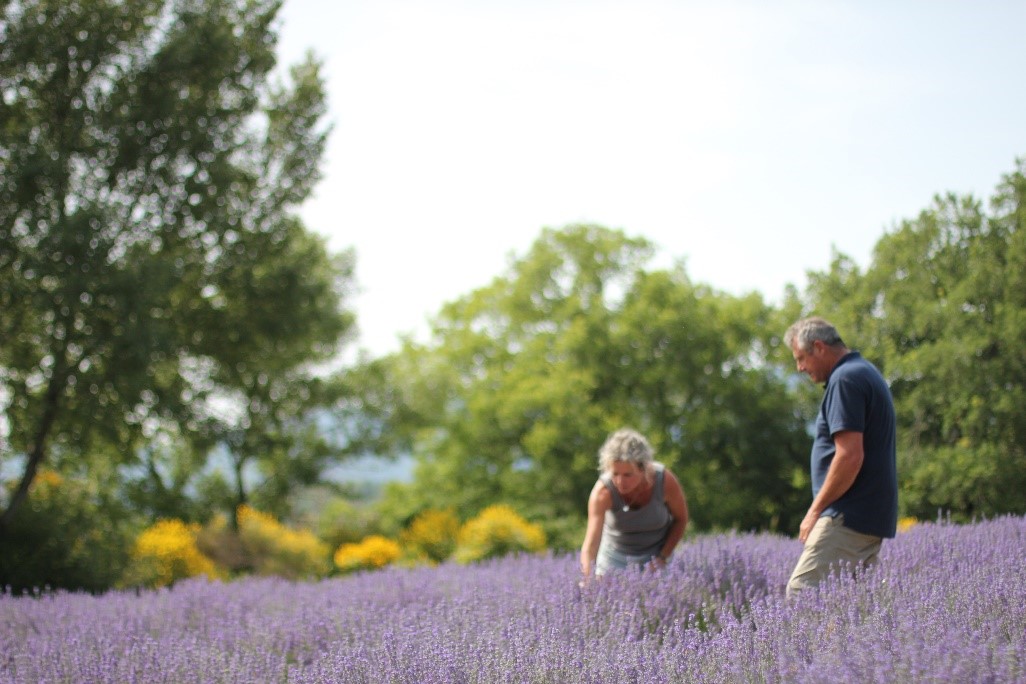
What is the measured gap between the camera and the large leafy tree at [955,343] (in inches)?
347

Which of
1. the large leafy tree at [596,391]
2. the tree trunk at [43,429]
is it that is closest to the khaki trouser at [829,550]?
the large leafy tree at [596,391]

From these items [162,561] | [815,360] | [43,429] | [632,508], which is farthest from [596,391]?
[815,360]

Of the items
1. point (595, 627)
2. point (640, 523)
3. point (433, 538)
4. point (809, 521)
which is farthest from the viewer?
point (433, 538)

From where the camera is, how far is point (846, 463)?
13.7 feet

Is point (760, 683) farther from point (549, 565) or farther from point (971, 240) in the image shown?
point (971, 240)

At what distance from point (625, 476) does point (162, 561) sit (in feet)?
28.3

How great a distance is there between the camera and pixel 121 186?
1352 cm

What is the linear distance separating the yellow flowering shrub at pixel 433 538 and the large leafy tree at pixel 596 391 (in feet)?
4.18

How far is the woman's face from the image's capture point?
5.30 meters

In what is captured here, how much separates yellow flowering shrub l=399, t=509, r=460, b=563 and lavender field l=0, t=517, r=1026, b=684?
28.3 feet

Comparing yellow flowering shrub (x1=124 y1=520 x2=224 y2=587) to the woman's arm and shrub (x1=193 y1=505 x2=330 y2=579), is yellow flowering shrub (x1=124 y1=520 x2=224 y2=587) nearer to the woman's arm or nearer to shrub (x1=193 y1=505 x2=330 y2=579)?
shrub (x1=193 y1=505 x2=330 y2=579)

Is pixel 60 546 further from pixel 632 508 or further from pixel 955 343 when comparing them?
pixel 955 343

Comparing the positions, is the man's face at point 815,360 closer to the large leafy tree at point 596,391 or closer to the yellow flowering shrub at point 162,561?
the large leafy tree at point 596,391

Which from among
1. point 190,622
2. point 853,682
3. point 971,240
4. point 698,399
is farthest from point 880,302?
point 853,682
